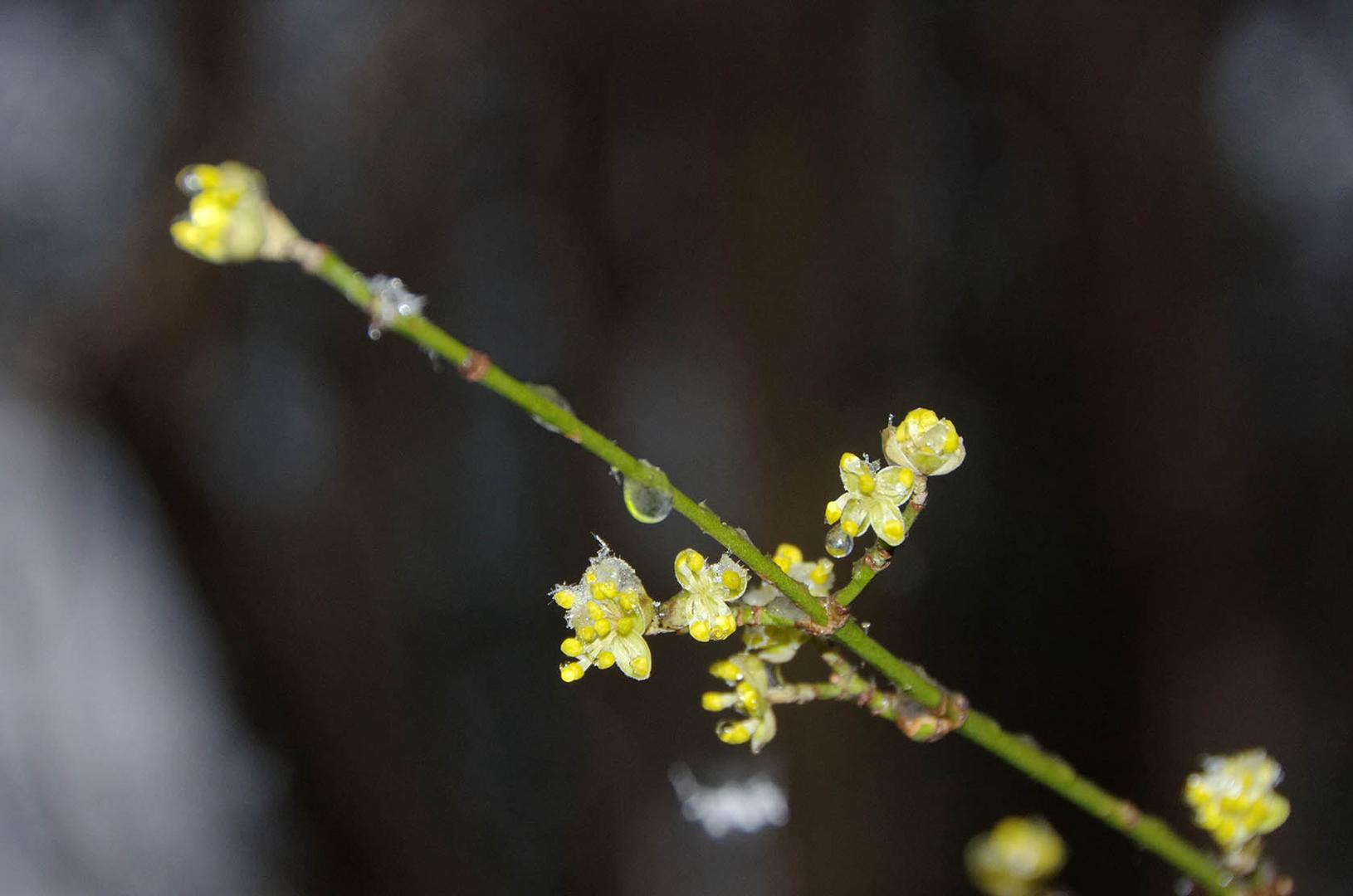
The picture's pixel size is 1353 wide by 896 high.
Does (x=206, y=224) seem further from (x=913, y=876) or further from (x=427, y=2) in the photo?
(x=913, y=876)

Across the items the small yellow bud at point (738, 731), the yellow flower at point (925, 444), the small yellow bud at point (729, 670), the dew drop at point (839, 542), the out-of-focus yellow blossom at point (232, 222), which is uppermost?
the yellow flower at point (925, 444)

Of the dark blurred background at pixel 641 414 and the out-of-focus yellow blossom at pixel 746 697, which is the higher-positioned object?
the dark blurred background at pixel 641 414

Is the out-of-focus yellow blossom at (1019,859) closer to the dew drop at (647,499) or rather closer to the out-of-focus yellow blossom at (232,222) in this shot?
the dew drop at (647,499)

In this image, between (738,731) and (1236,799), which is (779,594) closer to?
(738,731)

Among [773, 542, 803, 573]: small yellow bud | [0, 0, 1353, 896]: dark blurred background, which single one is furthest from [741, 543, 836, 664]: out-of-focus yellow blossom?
[0, 0, 1353, 896]: dark blurred background

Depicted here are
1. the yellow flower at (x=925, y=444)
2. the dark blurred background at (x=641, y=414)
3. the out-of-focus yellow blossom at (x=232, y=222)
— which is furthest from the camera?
the dark blurred background at (x=641, y=414)

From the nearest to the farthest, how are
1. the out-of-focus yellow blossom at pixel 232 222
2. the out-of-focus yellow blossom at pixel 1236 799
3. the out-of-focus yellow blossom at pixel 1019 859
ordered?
the out-of-focus yellow blossom at pixel 232 222, the out-of-focus yellow blossom at pixel 1236 799, the out-of-focus yellow blossom at pixel 1019 859

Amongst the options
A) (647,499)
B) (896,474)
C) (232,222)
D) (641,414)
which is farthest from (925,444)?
(641,414)

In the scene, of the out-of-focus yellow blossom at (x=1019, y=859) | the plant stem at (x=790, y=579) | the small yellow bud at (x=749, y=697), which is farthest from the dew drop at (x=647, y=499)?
the out-of-focus yellow blossom at (x=1019, y=859)

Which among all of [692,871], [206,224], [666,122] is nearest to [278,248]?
[206,224]
